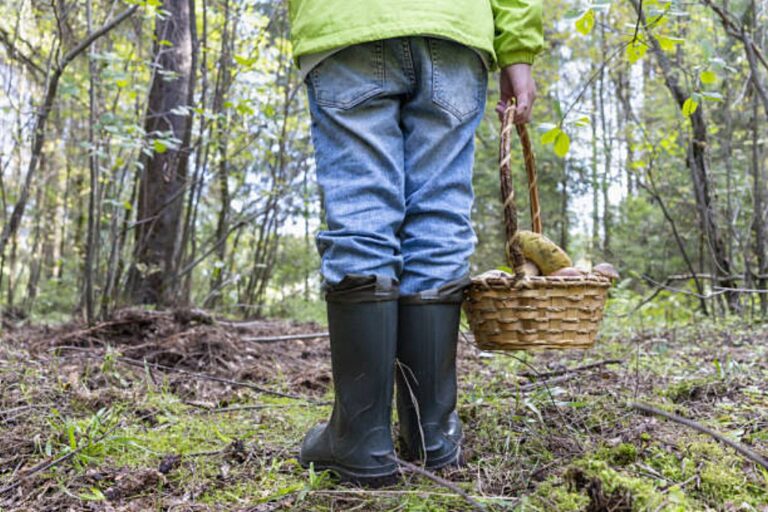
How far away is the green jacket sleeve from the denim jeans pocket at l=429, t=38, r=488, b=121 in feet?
0.25

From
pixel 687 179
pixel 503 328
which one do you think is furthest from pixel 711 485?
pixel 687 179

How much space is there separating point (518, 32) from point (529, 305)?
685mm

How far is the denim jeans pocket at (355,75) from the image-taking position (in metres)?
1.36

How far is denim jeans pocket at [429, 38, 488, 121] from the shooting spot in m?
1.39

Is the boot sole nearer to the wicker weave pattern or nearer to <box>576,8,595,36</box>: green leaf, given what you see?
the wicker weave pattern

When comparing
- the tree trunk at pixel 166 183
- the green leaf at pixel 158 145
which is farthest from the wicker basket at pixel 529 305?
the tree trunk at pixel 166 183

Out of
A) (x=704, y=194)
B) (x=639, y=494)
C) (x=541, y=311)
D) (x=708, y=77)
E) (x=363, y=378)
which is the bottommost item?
(x=639, y=494)

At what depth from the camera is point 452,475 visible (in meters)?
1.34

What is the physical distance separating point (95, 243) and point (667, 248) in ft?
22.0

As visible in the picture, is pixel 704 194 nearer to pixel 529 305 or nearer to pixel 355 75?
pixel 529 305

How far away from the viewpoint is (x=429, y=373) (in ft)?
4.62

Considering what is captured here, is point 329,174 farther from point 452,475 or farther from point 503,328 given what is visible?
point 452,475

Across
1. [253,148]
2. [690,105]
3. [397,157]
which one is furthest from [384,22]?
[253,148]

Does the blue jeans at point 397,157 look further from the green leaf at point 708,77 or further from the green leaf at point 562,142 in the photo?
the green leaf at point 708,77
